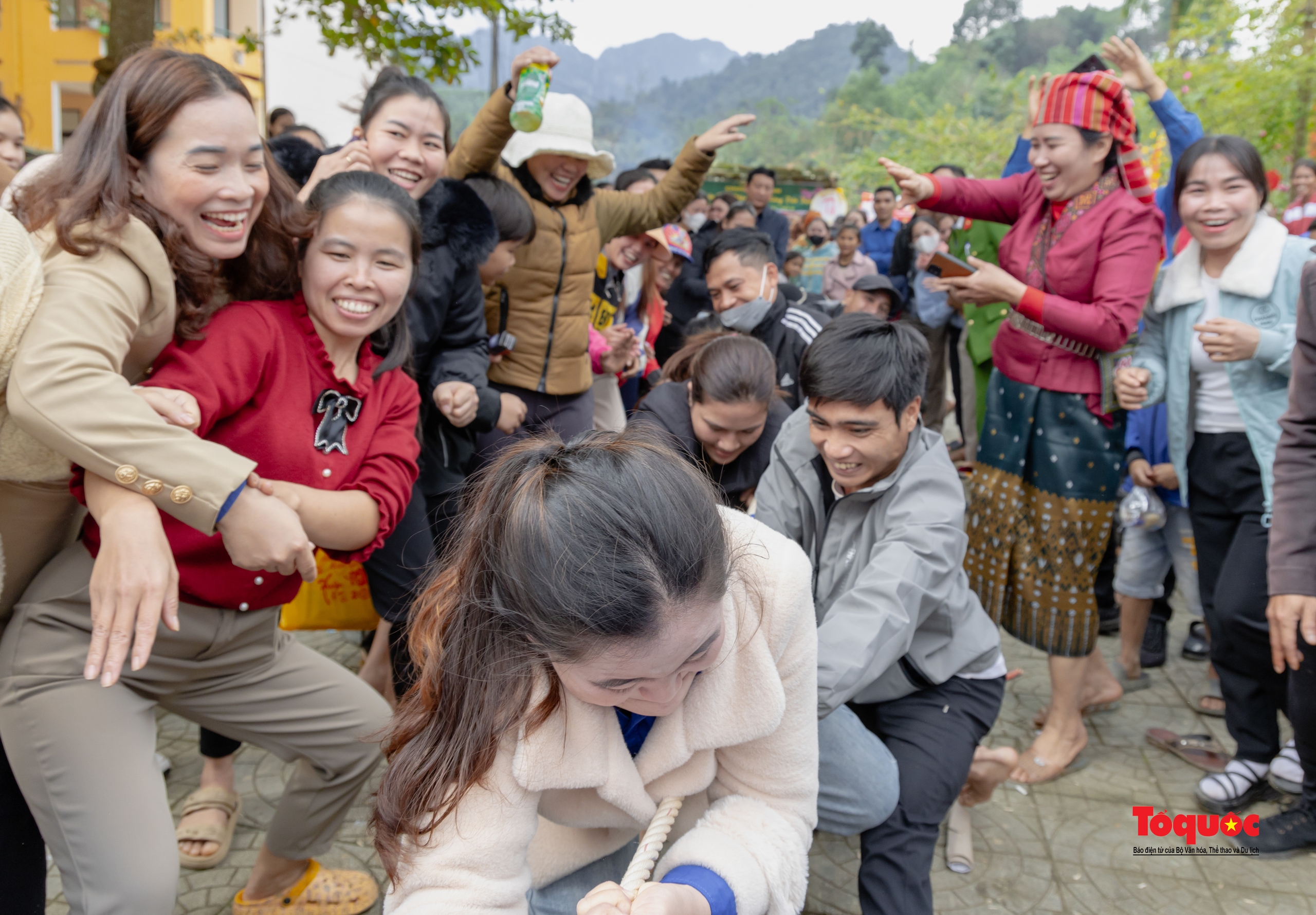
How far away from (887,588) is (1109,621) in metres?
2.45

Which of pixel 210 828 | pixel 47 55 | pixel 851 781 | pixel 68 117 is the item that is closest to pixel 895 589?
pixel 851 781

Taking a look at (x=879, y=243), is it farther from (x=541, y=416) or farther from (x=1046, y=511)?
(x=1046, y=511)

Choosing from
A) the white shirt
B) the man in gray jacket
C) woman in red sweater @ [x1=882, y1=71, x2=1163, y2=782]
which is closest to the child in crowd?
the man in gray jacket

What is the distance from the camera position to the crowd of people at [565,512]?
1.43 m

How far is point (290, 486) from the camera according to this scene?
1.81 meters

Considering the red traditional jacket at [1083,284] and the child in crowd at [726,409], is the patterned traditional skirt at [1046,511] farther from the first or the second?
the child in crowd at [726,409]

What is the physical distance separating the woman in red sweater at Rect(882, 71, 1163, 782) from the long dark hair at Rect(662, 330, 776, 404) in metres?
0.70

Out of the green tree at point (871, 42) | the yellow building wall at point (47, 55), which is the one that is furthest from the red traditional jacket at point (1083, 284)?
the green tree at point (871, 42)

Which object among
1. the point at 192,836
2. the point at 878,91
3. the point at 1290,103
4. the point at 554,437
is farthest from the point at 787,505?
the point at 878,91

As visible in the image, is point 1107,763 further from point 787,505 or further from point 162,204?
point 162,204

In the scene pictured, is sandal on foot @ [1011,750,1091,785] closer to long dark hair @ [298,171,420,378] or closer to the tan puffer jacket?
the tan puffer jacket

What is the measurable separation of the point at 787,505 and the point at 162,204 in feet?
5.29

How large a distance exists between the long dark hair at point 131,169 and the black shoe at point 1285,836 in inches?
122

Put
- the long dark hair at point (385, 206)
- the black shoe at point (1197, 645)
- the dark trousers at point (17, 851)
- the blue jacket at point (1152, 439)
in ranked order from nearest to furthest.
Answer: the dark trousers at point (17, 851) → the long dark hair at point (385, 206) → the blue jacket at point (1152, 439) → the black shoe at point (1197, 645)
